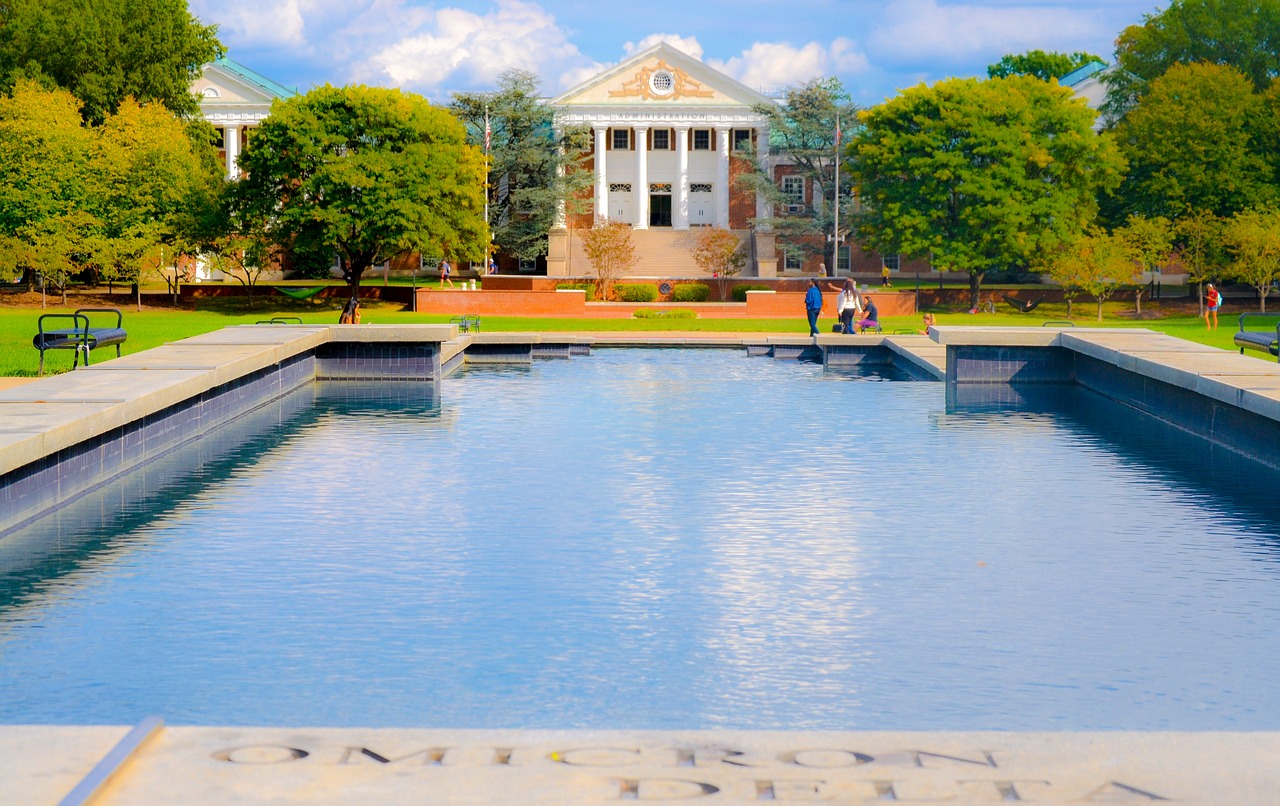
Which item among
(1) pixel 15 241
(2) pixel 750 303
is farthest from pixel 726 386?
(1) pixel 15 241

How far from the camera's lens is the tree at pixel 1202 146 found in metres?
57.1

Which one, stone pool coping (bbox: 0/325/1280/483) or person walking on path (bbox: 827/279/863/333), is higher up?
person walking on path (bbox: 827/279/863/333)

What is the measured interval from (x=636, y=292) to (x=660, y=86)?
81.8ft

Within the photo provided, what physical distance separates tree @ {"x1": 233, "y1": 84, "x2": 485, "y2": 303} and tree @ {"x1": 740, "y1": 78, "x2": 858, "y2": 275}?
74.3 feet

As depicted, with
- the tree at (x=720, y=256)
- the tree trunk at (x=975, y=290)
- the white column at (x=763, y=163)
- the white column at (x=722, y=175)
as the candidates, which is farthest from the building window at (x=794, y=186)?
the tree trunk at (x=975, y=290)

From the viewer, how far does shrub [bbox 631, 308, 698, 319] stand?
4941cm

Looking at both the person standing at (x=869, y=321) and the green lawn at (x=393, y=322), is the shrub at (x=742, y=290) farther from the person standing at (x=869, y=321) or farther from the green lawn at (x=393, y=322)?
the person standing at (x=869, y=321)

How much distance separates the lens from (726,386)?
23688 mm

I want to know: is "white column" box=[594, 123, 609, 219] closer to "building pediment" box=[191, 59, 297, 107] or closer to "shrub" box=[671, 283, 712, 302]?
"building pediment" box=[191, 59, 297, 107]

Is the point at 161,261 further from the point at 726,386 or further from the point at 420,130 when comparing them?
the point at 726,386

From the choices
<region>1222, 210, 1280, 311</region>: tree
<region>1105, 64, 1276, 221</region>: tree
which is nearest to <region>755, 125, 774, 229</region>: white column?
<region>1105, 64, 1276, 221</region>: tree

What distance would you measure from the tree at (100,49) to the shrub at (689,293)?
24.1 m

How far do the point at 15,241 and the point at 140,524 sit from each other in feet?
153

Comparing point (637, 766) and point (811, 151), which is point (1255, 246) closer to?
point (811, 151)
